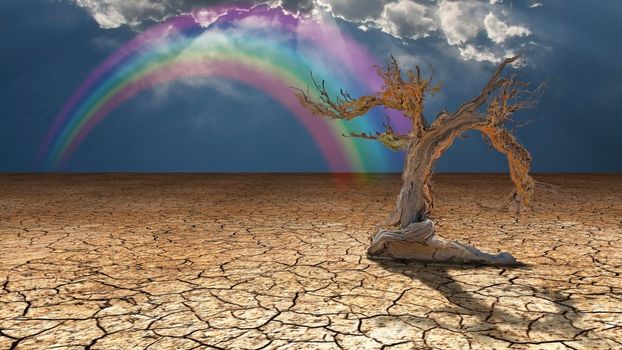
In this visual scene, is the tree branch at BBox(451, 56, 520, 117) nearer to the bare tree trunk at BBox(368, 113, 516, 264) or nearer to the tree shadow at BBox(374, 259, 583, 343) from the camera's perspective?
the bare tree trunk at BBox(368, 113, 516, 264)

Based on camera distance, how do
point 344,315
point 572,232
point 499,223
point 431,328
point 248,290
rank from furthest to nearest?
1. point 499,223
2. point 572,232
3. point 248,290
4. point 344,315
5. point 431,328

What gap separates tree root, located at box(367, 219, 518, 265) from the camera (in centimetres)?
506

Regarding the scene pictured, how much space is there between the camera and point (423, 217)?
210 inches

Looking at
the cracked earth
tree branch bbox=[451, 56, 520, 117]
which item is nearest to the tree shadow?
the cracked earth

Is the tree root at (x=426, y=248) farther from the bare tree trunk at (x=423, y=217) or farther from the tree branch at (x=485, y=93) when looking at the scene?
the tree branch at (x=485, y=93)

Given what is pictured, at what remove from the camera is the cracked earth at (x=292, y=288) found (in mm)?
3217

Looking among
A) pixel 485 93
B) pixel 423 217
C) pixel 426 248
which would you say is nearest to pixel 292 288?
pixel 426 248

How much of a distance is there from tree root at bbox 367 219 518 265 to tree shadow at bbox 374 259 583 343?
0.26 ft

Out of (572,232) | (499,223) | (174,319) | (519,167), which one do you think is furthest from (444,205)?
(174,319)

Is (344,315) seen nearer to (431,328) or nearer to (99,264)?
(431,328)

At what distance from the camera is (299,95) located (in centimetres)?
528

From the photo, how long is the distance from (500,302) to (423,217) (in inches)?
61.3

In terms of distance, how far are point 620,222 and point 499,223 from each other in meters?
1.95

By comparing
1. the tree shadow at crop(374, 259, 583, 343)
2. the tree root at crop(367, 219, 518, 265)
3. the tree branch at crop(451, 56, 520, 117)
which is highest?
the tree branch at crop(451, 56, 520, 117)
